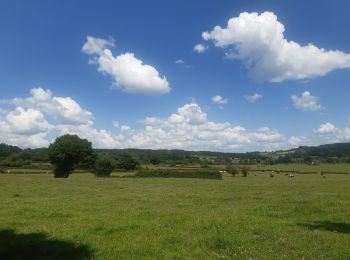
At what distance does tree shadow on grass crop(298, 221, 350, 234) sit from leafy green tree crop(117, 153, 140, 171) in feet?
402

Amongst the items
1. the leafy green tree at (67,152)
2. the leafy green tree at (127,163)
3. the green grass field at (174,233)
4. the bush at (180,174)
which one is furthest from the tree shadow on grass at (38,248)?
the leafy green tree at (127,163)

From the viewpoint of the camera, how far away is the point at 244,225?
2002cm

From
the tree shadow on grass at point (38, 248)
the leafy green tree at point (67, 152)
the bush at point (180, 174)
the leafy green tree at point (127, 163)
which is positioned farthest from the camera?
the leafy green tree at point (127, 163)

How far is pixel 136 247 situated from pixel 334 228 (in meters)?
10.3

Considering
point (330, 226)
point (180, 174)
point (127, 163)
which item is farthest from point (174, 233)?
point (127, 163)

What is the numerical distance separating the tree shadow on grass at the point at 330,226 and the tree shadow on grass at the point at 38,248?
11178mm

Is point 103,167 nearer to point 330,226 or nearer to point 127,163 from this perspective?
point 127,163

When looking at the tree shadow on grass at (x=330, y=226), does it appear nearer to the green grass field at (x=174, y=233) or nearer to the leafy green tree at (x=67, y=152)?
the green grass field at (x=174, y=233)

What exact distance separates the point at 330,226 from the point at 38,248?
45.1 feet

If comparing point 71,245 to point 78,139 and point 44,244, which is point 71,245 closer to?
point 44,244

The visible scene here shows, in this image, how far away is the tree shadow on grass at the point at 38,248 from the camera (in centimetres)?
1403

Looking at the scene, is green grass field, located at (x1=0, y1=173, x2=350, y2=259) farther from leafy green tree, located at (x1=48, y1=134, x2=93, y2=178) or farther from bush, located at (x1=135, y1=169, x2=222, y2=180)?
leafy green tree, located at (x1=48, y1=134, x2=93, y2=178)

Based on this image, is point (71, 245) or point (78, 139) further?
point (78, 139)

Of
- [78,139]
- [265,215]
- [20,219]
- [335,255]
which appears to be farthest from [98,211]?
[78,139]
